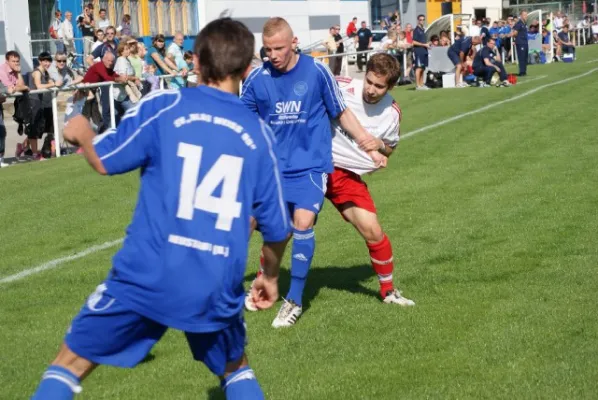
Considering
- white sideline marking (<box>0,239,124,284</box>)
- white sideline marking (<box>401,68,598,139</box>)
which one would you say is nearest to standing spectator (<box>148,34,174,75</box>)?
white sideline marking (<box>401,68,598,139</box>)

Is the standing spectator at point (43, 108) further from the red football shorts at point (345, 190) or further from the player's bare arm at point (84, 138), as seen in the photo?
the player's bare arm at point (84, 138)

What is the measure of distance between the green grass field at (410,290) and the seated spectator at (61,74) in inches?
123

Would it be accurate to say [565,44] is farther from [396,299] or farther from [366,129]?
[396,299]

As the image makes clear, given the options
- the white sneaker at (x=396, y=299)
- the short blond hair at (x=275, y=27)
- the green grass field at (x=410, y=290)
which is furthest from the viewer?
the white sneaker at (x=396, y=299)

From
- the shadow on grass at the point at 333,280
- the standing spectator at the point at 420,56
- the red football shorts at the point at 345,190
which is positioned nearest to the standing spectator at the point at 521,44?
the standing spectator at the point at 420,56

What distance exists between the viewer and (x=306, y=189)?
22.8ft

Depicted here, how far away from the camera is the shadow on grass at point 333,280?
26.1ft

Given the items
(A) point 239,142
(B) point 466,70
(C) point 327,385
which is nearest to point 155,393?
(C) point 327,385

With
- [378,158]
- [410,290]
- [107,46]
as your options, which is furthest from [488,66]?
[378,158]

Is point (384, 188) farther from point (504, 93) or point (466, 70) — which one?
point (466, 70)

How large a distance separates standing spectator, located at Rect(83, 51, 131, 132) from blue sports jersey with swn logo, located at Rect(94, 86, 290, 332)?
14.8 meters

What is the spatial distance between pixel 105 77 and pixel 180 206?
1529 centimetres

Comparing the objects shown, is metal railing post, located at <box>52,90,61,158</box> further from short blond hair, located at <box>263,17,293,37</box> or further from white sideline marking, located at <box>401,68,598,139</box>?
short blond hair, located at <box>263,17,293,37</box>

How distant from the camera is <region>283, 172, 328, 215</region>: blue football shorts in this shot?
22.8ft
